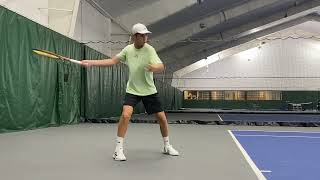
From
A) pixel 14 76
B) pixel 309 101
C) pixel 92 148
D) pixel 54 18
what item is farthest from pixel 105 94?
pixel 309 101

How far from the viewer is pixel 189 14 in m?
21.5

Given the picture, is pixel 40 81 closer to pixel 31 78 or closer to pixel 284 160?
pixel 31 78

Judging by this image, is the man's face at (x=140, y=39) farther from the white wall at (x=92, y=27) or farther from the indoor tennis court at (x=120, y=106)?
the white wall at (x=92, y=27)

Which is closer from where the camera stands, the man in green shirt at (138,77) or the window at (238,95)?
the man in green shirt at (138,77)

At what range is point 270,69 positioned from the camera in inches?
1581

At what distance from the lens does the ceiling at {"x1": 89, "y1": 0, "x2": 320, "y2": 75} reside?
18.9 m

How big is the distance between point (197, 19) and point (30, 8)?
13.7 metres

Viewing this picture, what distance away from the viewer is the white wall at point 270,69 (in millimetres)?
39406

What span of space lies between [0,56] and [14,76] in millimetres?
630

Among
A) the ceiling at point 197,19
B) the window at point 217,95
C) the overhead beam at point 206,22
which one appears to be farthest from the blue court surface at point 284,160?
the window at point 217,95

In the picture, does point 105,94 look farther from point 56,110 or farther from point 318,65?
point 318,65

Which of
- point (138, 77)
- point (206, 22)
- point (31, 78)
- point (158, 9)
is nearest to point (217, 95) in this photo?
point (206, 22)

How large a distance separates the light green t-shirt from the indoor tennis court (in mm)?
12

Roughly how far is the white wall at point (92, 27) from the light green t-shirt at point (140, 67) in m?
9.93
